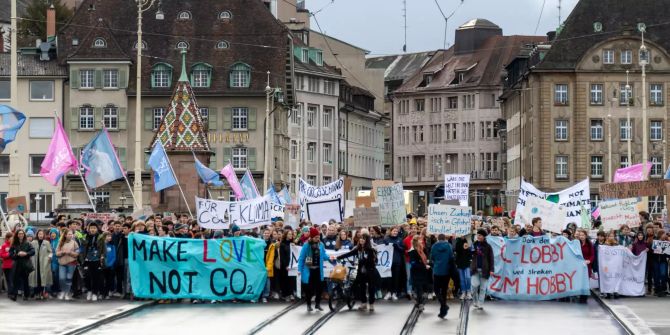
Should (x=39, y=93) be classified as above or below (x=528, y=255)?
above

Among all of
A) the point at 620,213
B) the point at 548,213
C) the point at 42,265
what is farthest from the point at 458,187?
the point at 42,265

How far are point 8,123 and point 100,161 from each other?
7893mm

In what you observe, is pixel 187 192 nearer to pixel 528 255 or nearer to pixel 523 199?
pixel 523 199

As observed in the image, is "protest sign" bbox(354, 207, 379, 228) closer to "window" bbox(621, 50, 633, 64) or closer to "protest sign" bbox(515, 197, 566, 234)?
"protest sign" bbox(515, 197, 566, 234)

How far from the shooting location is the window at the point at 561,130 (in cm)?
10375

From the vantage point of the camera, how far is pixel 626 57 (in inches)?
4033

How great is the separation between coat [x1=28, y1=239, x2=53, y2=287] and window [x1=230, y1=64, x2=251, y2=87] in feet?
196

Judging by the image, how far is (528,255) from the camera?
3422cm

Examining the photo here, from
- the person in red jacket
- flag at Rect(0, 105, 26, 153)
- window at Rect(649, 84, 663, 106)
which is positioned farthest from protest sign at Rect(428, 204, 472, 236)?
window at Rect(649, 84, 663, 106)

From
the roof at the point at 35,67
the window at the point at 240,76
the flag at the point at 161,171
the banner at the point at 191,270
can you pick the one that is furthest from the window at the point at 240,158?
the banner at the point at 191,270

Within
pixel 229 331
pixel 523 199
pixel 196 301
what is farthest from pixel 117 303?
pixel 523 199

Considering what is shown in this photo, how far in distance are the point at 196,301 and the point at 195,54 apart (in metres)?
61.5

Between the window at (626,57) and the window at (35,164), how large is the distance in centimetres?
3224

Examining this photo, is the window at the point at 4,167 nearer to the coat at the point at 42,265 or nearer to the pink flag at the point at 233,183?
the pink flag at the point at 233,183
